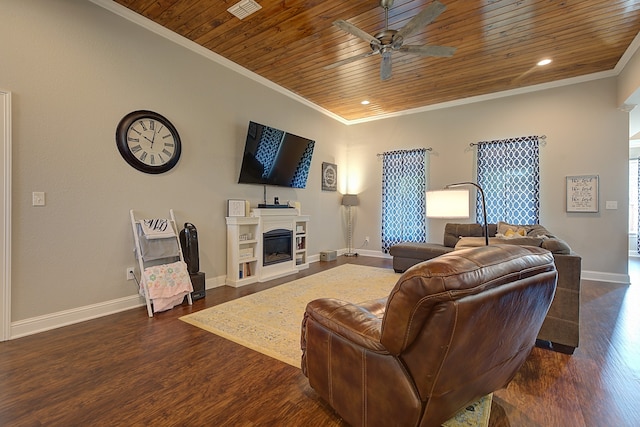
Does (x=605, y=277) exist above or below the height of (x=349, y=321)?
below

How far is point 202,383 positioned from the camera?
1892 mm

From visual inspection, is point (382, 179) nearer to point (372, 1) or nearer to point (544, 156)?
point (544, 156)

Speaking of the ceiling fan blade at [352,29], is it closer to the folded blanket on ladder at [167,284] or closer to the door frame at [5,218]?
the door frame at [5,218]

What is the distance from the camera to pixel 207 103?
3973mm

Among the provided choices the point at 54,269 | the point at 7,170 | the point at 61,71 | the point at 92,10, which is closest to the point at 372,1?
the point at 92,10

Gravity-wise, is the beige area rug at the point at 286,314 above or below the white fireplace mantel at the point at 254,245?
below

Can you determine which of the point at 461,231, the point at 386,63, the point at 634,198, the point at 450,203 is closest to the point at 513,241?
the point at 450,203

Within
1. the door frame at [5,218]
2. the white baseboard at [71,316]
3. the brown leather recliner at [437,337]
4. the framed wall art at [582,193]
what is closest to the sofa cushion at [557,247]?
the brown leather recliner at [437,337]

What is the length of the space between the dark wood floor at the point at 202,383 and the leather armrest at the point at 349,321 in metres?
0.56

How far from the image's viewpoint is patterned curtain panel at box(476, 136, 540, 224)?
4.96 meters

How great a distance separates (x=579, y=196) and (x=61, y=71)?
6962 millimetres

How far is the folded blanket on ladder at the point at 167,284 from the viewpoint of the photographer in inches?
122

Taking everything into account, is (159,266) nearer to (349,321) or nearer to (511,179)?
(349,321)

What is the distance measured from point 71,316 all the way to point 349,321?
2.93 metres
